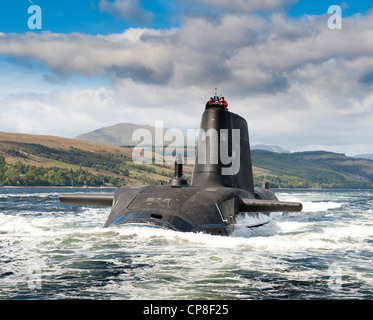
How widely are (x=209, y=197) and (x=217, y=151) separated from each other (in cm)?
450

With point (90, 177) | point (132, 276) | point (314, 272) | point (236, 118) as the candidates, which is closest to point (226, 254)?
point (314, 272)

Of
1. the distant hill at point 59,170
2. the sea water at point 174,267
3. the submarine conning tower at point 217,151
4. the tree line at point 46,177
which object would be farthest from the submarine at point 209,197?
the distant hill at point 59,170

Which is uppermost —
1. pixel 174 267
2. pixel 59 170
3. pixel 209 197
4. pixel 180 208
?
pixel 59 170

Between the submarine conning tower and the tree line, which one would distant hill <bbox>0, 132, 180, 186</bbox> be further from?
the submarine conning tower

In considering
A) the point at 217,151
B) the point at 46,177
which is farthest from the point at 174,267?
the point at 46,177

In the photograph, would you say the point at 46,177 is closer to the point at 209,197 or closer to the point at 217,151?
the point at 217,151

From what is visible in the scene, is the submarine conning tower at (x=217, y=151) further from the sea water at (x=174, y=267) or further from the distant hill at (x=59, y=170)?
the distant hill at (x=59, y=170)

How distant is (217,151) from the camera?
19.7m

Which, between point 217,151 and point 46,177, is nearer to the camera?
point 217,151

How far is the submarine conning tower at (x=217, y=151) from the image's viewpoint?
64.0 ft

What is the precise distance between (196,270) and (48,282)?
3484 millimetres

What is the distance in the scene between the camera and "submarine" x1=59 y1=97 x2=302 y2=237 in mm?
14523

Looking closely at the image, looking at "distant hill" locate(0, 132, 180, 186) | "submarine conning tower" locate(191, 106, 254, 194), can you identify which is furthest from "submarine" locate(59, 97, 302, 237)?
"distant hill" locate(0, 132, 180, 186)

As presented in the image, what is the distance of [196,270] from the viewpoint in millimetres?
10977
